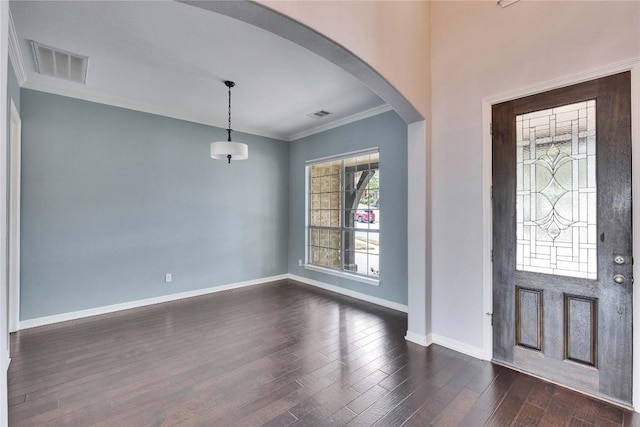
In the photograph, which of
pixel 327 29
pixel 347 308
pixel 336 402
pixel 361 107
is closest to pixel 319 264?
pixel 347 308

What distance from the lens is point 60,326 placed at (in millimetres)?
3670

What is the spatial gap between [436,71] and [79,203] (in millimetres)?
4556

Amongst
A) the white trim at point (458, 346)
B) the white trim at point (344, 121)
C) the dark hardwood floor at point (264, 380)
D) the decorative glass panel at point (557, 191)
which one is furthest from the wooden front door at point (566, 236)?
the white trim at point (344, 121)

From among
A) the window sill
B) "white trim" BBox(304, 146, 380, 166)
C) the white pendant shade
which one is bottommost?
the window sill

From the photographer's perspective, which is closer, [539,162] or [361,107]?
[539,162]

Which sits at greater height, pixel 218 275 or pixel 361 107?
pixel 361 107

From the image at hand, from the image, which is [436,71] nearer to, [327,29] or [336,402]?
[327,29]

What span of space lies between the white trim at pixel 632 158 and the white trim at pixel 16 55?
13.4 feet

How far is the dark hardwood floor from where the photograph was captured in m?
2.10

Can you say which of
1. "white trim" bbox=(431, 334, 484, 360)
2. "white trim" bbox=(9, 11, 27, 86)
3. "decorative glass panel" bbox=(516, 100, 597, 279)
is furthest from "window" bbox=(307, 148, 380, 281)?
"white trim" bbox=(9, 11, 27, 86)

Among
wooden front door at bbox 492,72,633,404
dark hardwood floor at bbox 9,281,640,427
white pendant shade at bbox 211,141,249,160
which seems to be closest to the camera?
dark hardwood floor at bbox 9,281,640,427

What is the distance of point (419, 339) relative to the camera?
10.5 feet

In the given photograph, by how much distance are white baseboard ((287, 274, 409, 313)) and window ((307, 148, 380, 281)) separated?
29 centimetres

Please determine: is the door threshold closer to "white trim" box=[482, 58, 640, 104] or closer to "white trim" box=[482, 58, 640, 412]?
"white trim" box=[482, 58, 640, 412]
